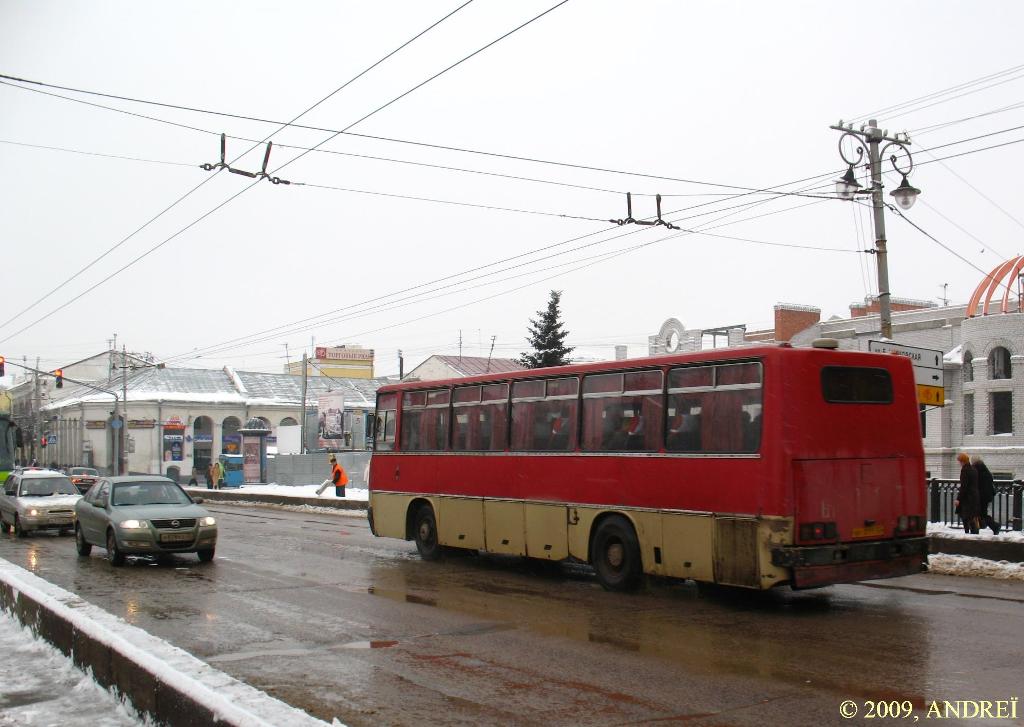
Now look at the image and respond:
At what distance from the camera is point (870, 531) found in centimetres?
1160

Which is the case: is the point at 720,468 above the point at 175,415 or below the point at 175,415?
below

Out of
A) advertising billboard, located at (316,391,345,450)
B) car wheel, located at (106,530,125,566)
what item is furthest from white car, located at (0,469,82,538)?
advertising billboard, located at (316,391,345,450)

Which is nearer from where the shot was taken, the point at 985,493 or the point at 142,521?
the point at 142,521

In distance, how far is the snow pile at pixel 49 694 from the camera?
21.3ft

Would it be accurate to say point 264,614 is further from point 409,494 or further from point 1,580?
point 409,494

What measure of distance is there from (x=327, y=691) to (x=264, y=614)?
3.94m

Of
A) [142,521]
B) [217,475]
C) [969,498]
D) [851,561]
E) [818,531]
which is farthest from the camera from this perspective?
[217,475]

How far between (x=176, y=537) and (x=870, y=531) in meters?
10.7

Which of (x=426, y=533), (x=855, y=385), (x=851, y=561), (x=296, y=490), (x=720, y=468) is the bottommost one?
(x=296, y=490)

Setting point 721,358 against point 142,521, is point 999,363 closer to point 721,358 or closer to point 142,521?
point 721,358

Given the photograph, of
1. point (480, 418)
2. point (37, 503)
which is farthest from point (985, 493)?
point (37, 503)

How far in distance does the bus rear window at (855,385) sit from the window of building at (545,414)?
12.5 ft

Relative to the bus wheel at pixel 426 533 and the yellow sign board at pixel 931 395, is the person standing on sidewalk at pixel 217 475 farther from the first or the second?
the yellow sign board at pixel 931 395

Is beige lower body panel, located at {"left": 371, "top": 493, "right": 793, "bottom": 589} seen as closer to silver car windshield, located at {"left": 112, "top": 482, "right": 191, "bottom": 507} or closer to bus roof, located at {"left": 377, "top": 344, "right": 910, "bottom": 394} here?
bus roof, located at {"left": 377, "top": 344, "right": 910, "bottom": 394}
